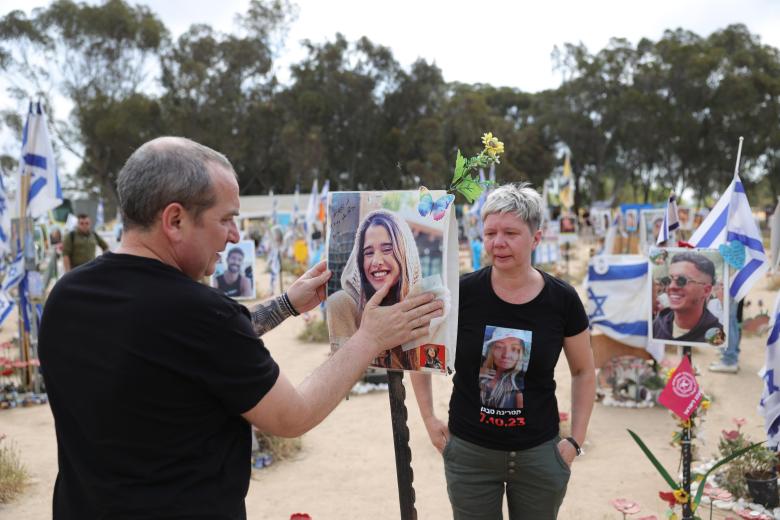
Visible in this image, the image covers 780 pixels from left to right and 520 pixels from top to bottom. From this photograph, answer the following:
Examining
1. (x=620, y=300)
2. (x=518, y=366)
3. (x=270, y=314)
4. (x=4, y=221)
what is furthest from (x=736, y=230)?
(x=4, y=221)

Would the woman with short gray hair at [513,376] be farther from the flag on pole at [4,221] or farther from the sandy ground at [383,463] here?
the flag on pole at [4,221]

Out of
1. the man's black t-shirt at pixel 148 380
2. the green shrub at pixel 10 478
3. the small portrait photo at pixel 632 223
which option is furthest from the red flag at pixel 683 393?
the small portrait photo at pixel 632 223

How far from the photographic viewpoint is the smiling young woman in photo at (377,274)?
1.90 metres

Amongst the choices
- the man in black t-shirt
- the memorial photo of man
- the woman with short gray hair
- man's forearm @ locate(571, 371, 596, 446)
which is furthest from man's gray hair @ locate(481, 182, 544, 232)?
the memorial photo of man

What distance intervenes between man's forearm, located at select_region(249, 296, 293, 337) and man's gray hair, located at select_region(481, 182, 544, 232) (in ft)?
2.62

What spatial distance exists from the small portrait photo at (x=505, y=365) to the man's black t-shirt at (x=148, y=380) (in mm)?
1082

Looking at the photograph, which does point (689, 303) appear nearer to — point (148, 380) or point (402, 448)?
point (402, 448)

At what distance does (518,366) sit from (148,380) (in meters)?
1.36

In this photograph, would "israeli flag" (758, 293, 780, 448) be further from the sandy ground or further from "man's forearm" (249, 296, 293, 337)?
"man's forearm" (249, 296, 293, 337)

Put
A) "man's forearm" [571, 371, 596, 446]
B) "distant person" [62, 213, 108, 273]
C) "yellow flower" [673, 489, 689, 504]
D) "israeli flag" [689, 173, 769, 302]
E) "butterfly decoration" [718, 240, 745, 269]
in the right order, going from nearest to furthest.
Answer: "man's forearm" [571, 371, 596, 446] → "yellow flower" [673, 489, 689, 504] → "butterfly decoration" [718, 240, 745, 269] → "israeli flag" [689, 173, 769, 302] → "distant person" [62, 213, 108, 273]

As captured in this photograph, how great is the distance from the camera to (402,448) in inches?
→ 78.5

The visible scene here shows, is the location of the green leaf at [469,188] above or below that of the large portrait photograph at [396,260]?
above

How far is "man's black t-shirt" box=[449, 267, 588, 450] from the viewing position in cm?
223

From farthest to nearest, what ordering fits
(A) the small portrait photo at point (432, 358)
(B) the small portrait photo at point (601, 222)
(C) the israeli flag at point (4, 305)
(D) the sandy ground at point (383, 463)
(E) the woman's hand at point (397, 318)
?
(B) the small portrait photo at point (601, 222) → (C) the israeli flag at point (4, 305) → (D) the sandy ground at point (383, 463) → (A) the small portrait photo at point (432, 358) → (E) the woman's hand at point (397, 318)
